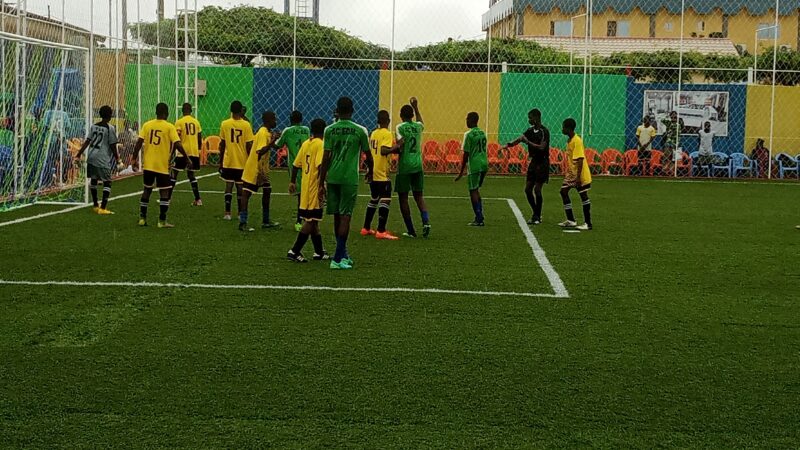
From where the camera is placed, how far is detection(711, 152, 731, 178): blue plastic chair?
102 ft

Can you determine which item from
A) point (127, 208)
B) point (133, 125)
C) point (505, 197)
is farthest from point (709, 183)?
point (127, 208)

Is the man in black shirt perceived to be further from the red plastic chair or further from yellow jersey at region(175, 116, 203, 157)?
the red plastic chair

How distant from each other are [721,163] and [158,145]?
20.0 meters

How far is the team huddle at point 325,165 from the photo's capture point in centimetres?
1170

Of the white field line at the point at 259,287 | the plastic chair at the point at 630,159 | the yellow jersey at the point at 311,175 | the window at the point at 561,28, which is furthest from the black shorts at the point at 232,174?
the window at the point at 561,28

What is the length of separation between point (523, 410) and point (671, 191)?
65.1ft

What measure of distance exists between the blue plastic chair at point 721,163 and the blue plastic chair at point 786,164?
1397 mm

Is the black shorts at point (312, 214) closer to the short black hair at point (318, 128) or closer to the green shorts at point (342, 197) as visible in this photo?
the green shorts at point (342, 197)

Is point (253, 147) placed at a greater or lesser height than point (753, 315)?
greater

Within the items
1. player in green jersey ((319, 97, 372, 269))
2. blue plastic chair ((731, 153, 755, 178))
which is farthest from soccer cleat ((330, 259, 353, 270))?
blue plastic chair ((731, 153, 755, 178))

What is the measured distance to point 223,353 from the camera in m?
7.55

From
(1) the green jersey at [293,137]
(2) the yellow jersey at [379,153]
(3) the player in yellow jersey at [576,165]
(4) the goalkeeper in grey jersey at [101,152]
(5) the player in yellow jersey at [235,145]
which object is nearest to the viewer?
(1) the green jersey at [293,137]

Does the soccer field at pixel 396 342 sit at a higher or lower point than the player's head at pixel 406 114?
lower

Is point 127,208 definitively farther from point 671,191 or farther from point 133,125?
point 671,191
